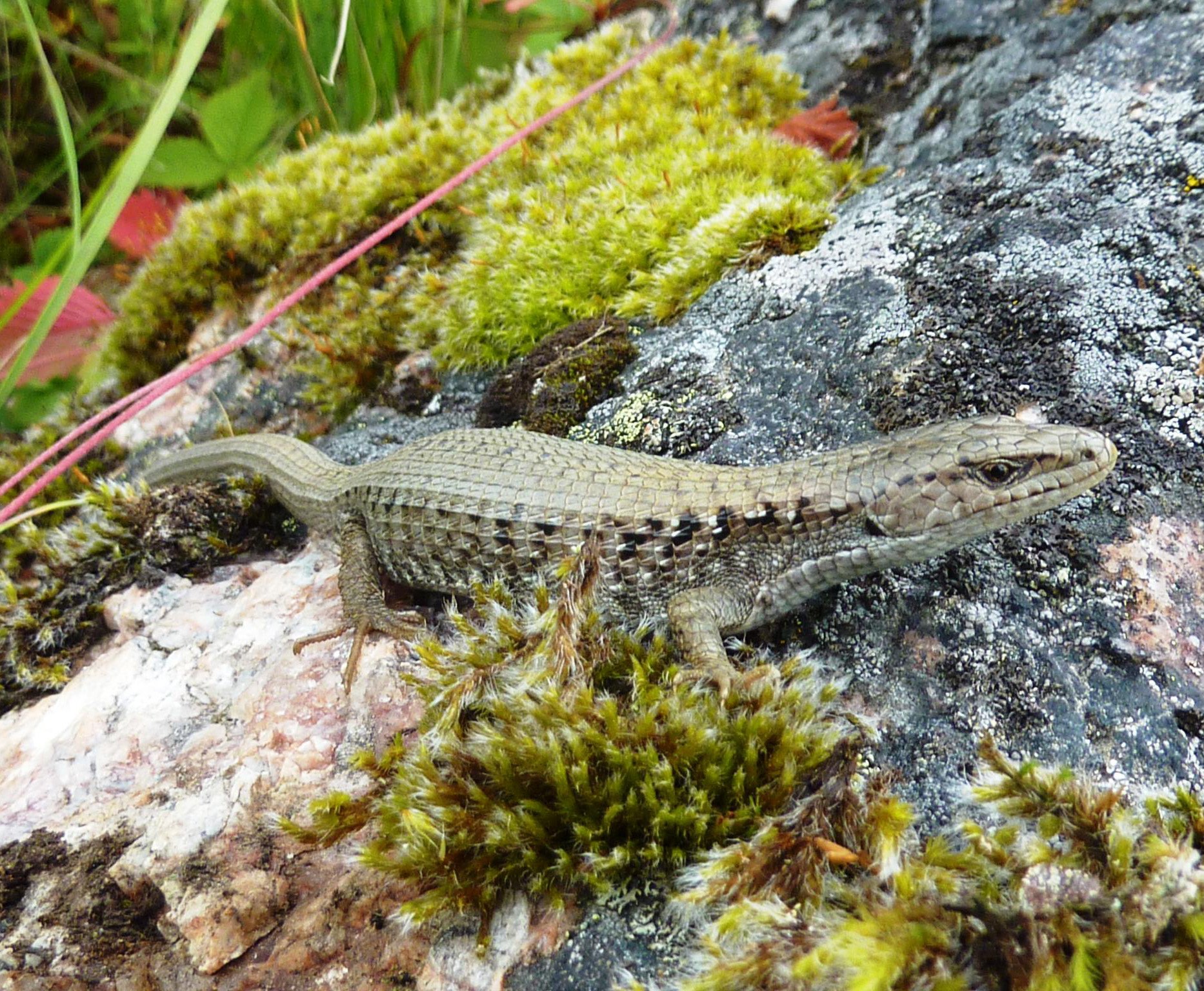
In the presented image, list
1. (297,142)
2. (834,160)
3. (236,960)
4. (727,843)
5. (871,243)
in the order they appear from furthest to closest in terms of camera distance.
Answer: (297,142) → (834,160) → (871,243) → (236,960) → (727,843)

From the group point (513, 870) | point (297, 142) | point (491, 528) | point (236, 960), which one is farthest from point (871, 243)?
point (297, 142)

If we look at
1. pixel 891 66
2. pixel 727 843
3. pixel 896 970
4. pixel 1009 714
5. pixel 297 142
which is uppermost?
pixel 297 142

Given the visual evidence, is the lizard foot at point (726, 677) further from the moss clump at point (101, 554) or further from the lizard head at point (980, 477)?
the moss clump at point (101, 554)

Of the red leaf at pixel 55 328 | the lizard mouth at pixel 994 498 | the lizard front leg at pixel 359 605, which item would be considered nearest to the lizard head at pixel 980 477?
the lizard mouth at pixel 994 498

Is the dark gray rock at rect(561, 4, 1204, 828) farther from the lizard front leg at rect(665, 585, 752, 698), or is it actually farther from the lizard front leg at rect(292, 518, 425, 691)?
the lizard front leg at rect(292, 518, 425, 691)

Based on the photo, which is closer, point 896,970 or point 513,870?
point 896,970

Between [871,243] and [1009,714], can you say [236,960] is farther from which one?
[871,243]
